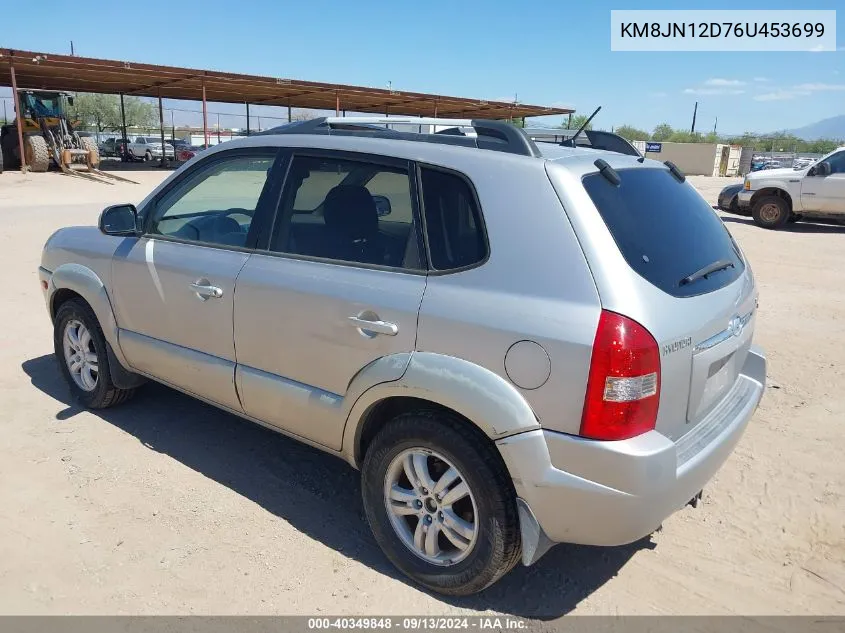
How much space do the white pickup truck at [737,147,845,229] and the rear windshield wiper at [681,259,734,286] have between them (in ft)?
44.5

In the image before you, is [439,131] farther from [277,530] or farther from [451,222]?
[277,530]

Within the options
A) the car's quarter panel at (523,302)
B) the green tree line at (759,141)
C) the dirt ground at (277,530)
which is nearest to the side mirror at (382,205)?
the car's quarter panel at (523,302)

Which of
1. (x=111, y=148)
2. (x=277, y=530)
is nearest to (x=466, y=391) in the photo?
(x=277, y=530)

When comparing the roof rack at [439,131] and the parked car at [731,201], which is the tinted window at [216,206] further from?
the parked car at [731,201]

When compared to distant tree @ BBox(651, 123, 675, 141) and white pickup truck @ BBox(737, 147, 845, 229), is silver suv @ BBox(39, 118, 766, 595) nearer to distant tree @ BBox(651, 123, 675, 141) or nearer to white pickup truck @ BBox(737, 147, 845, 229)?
white pickup truck @ BBox(737, 147, 845, 229)

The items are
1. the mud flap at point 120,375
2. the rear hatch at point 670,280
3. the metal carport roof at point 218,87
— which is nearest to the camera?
the rear hatch at point 670,280

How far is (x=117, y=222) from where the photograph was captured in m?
3.89

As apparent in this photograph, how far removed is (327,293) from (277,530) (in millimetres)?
1216

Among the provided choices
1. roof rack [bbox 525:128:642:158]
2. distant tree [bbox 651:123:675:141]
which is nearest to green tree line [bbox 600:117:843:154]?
distant tree [bbox 651:123:675:141]

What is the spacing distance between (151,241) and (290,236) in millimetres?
1110

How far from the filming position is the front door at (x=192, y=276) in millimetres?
3439

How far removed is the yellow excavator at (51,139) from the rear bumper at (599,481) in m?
24.8
